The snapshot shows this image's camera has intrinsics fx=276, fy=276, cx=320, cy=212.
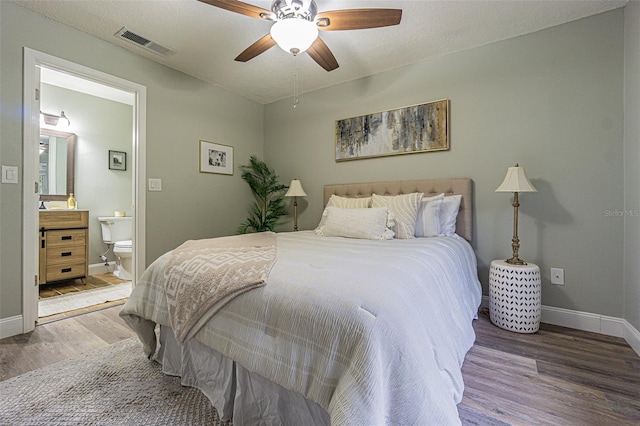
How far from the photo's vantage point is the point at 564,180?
89.0 inches

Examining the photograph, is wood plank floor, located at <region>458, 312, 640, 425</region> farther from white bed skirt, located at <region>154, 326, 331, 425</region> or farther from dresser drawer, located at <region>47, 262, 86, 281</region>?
dresser drawer, located at <region>47, 262, 86, 281</region>

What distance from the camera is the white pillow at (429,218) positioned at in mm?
2447

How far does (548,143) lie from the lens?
91.3 inches

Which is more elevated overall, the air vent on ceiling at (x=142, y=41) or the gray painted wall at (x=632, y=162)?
the air vent on ceiling at (x=142, y=41)

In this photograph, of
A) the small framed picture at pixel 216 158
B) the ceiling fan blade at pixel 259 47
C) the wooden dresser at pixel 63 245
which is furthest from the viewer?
the small framed picture at pixel 216 158

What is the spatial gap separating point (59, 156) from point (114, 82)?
206 cm

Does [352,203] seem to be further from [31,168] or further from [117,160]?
[117,160]

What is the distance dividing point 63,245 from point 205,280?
3.25 metres

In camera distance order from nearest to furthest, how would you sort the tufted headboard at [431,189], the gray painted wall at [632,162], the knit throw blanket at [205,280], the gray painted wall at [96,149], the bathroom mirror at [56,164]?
1. the knit throw blanket at [205,280]
2. the gray painted wall at [632,162]
3. the tufted headboard at [431,189]
4. the bathroom mirror at [56,164]
5. the gray painted wall at [96,149]

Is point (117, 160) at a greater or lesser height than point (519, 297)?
greater

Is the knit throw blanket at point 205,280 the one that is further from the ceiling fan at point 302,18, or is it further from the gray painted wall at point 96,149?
the gray painted wall at point 96,149

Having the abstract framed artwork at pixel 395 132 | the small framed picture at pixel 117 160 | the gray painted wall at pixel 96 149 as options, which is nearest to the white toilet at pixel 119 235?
the gray painted wall at pixel 96 149

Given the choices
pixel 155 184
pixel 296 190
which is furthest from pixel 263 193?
pixel 155 184

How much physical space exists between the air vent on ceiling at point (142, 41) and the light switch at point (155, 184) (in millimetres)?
1257
